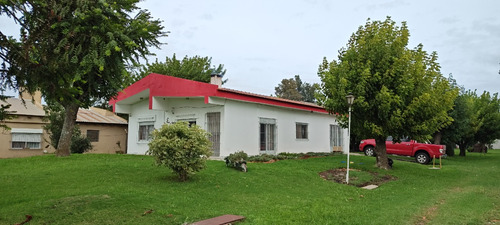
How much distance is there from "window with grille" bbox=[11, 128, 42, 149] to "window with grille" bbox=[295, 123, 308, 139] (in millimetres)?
17447

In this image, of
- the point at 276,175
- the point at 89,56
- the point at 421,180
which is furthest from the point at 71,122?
the point at 421,180

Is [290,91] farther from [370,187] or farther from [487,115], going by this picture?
[370,187]

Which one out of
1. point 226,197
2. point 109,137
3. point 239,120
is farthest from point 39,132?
point 226,197

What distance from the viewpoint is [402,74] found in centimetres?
1289

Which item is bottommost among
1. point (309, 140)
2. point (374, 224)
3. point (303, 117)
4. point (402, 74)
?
point (374, 224)

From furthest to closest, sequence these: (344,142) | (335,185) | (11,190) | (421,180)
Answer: (344,142)
(421,180)
(335,185)
(11,190)

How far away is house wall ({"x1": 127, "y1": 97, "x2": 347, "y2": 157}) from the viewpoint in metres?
15.2

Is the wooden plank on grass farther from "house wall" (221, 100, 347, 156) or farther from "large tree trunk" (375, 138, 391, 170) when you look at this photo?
"large tree trunk" (375, 138, 391, 170)

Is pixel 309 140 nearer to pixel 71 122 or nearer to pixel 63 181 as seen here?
pixel 71 122

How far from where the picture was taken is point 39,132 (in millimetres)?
23031

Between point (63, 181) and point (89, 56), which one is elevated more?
point (89, 56)

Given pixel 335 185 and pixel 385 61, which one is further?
pixel 385 61

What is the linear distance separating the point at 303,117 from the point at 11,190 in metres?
14.4

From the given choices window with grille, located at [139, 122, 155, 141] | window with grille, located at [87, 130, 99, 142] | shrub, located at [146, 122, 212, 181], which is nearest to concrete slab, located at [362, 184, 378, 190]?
shrub, located at [146, 122, 212, 181]
